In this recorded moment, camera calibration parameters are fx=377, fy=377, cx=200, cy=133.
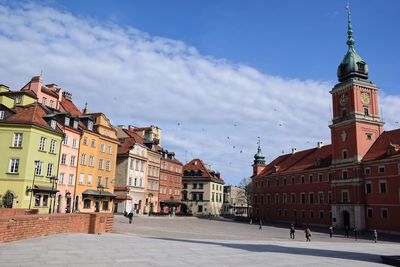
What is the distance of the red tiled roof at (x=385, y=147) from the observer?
53.8 metres

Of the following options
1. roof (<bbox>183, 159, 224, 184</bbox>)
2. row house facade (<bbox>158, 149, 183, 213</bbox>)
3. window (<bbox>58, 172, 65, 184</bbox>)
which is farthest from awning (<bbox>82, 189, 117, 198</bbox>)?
roof (<bbox>183, 159, 224, 184</bbox>)

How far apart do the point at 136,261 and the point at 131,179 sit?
5552 cm

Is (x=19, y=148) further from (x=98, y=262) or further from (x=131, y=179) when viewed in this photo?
(x=98, y=262)

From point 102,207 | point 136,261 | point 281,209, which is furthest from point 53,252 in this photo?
point 281,209

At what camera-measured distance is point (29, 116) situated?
4384cm

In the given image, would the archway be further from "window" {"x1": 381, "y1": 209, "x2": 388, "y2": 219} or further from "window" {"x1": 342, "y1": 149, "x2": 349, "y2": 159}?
"window" {"x1": 342, "y1": 149, "x2": 349, "y2": 159}

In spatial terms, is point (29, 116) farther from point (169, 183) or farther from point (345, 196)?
point (345, 196)

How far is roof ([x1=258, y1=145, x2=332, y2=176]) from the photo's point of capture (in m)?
71.1

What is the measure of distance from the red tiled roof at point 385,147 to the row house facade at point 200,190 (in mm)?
47458

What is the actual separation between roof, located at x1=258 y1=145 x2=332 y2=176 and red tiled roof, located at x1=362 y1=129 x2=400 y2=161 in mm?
10016

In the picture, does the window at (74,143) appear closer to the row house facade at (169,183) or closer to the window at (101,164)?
the window at (101,164)

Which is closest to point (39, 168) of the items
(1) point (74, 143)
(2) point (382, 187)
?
(1) point (74, 143)

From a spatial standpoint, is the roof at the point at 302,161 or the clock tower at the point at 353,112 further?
the roof at the point at 302,161

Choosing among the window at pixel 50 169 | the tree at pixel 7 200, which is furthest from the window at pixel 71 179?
the tree at pixel 7 200
